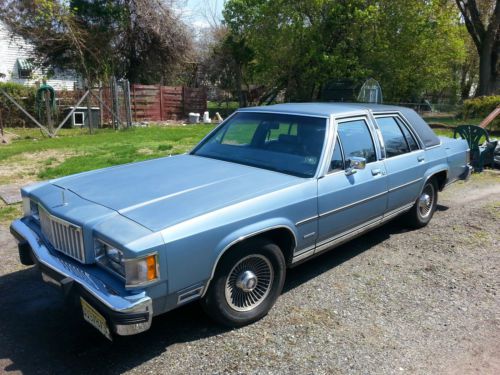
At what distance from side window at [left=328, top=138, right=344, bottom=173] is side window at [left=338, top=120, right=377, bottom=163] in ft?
0.31

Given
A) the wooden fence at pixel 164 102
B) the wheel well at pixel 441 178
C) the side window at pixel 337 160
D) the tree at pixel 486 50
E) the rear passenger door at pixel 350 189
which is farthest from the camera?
the tree at pixel 486 50

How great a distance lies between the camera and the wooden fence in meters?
20.2

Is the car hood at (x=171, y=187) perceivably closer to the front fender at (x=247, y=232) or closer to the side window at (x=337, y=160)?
the front fender at (x=247, y=232)

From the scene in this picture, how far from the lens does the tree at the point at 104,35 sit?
19.2 meters

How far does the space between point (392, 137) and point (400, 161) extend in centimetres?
30

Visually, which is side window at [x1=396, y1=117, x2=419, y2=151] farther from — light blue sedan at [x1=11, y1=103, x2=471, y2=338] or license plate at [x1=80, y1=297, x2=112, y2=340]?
license plate at [x1=80, y1=297, x2=112, y2=340]

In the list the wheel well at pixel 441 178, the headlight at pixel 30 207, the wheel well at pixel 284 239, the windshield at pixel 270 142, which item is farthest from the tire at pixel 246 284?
the wheel well at pixel 441 178

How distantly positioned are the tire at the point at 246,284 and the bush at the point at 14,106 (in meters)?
17.3

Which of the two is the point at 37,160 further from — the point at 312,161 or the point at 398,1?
the point at 398,1

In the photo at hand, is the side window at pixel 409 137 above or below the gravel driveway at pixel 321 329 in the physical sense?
above

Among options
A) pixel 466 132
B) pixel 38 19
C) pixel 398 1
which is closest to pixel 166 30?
pixel 38 19

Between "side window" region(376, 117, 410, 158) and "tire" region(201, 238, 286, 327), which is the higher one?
"side window" region(376, 117, 410, 158)

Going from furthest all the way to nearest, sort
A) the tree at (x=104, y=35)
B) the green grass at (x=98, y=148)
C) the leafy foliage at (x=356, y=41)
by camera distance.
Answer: the leafy foliage at (x=356, y=41), the tree at (x=104, y=35), the green grass at (x=98, y=148)

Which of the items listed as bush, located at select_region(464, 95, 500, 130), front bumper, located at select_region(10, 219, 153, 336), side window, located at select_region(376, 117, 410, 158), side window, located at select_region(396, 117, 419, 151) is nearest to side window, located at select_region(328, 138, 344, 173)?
side window, located at select_region(376, 117, 410, 158)
